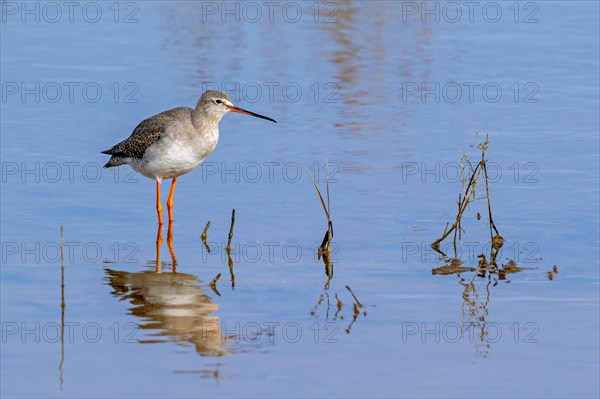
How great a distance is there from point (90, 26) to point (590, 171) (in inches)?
402

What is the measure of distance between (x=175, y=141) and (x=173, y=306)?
9.85 feet

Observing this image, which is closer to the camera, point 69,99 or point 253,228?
point 253,228

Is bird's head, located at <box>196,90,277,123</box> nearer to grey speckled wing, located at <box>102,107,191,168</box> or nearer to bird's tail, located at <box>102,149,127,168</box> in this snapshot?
grey speckled wing, located at <box>102,107,191,168</box>

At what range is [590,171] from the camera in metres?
13.3

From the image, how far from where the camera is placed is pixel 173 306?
9.33 meters

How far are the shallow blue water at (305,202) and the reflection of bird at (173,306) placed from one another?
0.03 meters

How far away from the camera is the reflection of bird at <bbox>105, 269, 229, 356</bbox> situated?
8.55m

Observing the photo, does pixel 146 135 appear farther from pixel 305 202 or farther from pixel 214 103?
pixel 305 202

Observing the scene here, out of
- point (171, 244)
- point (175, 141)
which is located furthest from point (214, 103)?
point (171, 244)

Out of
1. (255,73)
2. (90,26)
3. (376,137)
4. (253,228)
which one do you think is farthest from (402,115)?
(90,26)

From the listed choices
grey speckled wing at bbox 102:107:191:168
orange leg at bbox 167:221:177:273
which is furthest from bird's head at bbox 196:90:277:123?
orange leg at bbox 167:221:177:273

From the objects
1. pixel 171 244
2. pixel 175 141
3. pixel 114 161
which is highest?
pixel 175 141

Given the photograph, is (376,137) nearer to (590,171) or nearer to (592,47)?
(590,171)

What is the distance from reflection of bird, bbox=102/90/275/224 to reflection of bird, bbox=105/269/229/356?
177 cm
